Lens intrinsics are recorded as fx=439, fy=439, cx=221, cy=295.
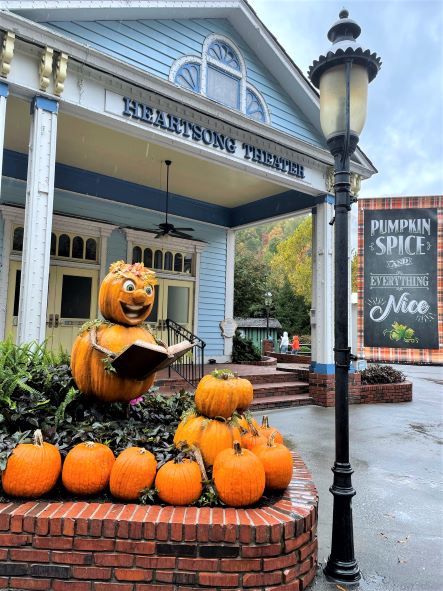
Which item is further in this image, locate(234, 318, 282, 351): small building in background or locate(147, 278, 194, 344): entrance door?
locate(234, 318, 282, 351): small building in background

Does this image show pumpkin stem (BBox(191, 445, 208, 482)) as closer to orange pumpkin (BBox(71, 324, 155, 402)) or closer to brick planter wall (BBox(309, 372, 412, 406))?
orange pumpkin (BBox(71, 324, 155, 402))

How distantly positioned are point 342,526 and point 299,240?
24.4m

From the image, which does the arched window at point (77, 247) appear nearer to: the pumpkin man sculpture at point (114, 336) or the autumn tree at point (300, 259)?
the pumpkin man sculpture at point (114, 336)

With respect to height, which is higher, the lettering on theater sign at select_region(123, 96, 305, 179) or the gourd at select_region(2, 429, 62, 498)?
the lettering on theater sign at select_region(123, 96, 305, 179)

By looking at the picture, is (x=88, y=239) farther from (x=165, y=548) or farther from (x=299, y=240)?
(x=299, y=240)

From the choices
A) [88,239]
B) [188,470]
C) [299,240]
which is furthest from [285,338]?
[188,470]

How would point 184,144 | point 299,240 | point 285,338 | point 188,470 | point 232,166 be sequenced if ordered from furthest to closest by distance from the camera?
point 299,240 < point 285,338 < point 232,166 < point 184,144 < point 188,470

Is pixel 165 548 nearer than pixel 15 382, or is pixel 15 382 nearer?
pixel 165 548

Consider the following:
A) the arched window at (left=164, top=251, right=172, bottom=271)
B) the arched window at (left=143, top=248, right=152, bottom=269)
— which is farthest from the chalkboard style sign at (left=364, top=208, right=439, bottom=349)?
the arched window at (left=143, top=248, right=152, bottom=269)

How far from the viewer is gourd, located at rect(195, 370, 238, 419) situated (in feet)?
9.27

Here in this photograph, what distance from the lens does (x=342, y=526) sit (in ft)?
8.43

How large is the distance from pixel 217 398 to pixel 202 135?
16.4 ft

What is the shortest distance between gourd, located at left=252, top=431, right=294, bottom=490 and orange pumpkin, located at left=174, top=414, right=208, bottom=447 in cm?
39

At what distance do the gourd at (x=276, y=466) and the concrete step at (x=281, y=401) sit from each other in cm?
497
